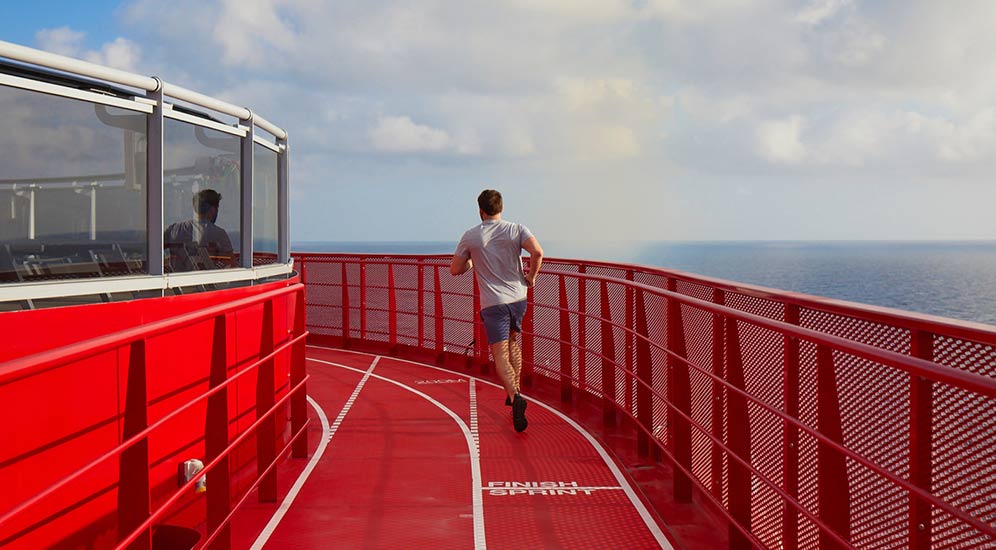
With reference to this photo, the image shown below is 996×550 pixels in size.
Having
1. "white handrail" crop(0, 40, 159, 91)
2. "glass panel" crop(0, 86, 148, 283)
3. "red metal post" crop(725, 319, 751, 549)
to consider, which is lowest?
"red metal post" crop(725, 319, 751, 549)

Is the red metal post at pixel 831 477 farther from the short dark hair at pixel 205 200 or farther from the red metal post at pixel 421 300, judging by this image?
the red metal post at pixel 421 300

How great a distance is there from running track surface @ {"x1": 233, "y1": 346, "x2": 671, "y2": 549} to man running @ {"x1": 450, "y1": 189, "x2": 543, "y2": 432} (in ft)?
2.32

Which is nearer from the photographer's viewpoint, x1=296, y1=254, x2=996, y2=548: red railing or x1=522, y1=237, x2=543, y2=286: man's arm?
x1=296, y1=254, x2=996, y2=548: red railing

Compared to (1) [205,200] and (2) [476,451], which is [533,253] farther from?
(1) [205,200]

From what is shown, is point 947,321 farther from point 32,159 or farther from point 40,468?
point 32,159

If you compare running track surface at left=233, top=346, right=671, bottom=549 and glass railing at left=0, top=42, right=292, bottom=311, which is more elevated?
glass railing at left=0, top=42, right=292, bottom=311

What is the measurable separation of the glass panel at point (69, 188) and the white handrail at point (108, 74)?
197mm

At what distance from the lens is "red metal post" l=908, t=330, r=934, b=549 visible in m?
2.84

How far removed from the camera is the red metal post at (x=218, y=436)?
465 centimetres

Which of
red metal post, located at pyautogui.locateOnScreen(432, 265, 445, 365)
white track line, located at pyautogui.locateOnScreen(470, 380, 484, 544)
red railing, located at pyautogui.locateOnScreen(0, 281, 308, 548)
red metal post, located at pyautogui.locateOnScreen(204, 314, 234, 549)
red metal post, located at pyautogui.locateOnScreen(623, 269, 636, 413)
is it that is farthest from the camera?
red metal post, located at pyautogui.locateOnScreen(432, 265, 445, 365)

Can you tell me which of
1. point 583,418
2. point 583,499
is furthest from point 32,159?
point 583,418

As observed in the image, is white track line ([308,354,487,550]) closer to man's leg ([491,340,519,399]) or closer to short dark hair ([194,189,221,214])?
man's leg ([491,340,519,399])

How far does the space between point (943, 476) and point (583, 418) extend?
6103mm

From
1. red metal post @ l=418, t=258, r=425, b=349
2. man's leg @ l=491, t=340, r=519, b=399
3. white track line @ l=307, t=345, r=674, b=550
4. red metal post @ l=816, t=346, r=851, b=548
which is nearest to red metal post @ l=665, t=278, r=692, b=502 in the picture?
white track line @ l=307, t=345, r=674, b=550
